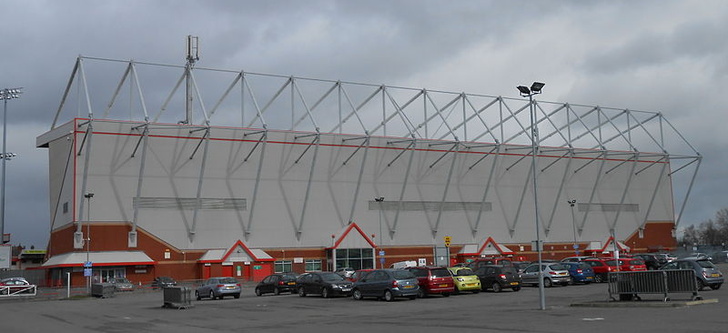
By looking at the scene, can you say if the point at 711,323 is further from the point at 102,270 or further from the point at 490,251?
the point at 490,251

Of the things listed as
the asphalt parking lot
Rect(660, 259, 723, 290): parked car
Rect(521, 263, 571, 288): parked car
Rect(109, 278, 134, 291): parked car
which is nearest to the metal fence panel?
the asphalt parking lot

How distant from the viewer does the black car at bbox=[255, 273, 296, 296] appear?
145ft

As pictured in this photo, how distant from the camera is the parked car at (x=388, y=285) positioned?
33094mm

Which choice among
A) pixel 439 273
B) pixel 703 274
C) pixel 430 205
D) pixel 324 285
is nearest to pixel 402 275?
pixel 439 273

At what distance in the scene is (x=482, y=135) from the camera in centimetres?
7450

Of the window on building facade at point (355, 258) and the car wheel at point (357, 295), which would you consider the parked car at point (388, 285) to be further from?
the window on building facade at point (355, 258)

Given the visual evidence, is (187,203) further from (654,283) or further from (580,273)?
(654,283)

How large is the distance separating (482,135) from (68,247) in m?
40.5

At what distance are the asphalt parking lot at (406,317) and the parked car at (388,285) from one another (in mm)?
560

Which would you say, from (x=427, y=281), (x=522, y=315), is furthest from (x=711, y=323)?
(x=427, y=281)

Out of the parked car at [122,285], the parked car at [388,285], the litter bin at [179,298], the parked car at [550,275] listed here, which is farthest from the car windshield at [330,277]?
the parked car at [122,285]

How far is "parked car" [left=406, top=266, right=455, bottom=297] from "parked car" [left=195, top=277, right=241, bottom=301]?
12.2 metres

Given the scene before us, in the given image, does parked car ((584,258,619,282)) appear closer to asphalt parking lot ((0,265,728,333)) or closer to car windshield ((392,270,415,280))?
asphalt parking lot ((0,265,728,333))

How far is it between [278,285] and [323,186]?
86.8ft
